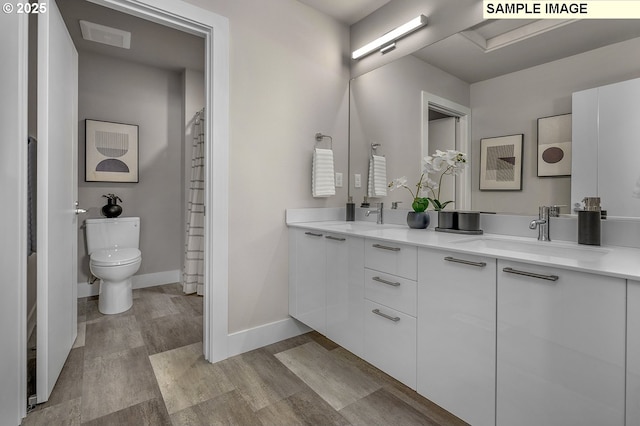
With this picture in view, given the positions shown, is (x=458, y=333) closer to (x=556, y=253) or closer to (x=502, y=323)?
(x=502, y=323)

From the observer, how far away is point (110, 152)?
3223 mm

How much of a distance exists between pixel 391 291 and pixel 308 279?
71 cm

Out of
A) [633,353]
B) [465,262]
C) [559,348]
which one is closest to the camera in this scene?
[633,353]

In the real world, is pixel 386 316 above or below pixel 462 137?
below

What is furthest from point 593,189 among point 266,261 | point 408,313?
point 266,261

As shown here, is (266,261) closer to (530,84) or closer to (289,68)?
(289,68)

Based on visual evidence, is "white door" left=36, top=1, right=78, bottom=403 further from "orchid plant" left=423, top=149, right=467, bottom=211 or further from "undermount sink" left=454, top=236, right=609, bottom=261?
"orchid plant" left=423, top=149, right=467, bottom=211

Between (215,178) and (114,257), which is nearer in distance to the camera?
(215,178)

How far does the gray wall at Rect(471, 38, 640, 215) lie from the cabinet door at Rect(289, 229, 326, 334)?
38.0 inches

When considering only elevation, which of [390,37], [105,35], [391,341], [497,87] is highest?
[105,35]

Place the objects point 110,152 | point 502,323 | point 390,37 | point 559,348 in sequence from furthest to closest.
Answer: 1. point 110,152
2. point 390,37
3. point 502,323
4. point 559,348

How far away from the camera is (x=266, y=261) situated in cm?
218

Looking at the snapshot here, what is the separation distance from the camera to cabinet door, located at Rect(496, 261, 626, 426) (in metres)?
0.88

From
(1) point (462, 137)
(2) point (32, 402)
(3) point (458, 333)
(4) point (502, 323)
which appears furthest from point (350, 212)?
(2) point (32, 402)
